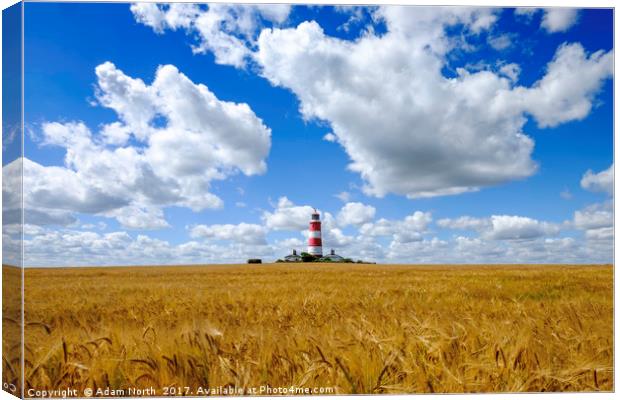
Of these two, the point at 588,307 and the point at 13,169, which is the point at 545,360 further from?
the point at 13,169

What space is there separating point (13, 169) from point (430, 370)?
2.51 meters

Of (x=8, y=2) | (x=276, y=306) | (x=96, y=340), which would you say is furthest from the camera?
(x=276, y=306)

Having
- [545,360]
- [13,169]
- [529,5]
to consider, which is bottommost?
[545,360]

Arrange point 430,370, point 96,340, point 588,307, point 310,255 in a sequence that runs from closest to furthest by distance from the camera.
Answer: point 430,370 < point 96,340 < point 588,307 < point 310,255

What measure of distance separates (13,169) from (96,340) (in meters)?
1.06

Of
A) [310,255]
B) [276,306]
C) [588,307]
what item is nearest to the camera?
[588,307]

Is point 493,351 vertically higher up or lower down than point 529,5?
lower down

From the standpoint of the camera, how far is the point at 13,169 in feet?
8.57

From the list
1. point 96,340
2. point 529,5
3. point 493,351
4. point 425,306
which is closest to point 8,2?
point 96,340

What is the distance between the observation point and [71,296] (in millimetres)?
4594

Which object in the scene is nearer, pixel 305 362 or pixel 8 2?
pixel 305 362

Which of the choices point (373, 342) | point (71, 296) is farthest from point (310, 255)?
point (373, 342)

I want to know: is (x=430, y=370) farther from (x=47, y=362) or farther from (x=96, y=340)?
(x=47, y=362)

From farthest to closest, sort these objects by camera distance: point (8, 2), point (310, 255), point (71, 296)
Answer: point (310, 255), point (71, 296), point (8, 2)
